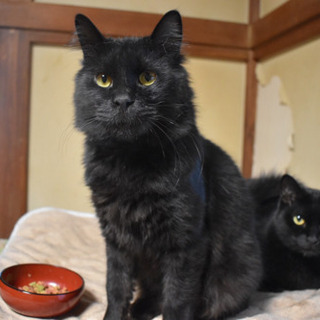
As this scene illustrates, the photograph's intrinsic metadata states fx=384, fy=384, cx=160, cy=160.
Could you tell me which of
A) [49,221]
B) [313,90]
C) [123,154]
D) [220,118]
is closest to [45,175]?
[49,221]

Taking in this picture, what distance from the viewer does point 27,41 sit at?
2197 millimetres

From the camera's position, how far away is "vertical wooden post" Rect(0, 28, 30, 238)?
2.20 metres

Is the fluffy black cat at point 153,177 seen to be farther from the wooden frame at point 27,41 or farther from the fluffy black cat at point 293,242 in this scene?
the wooden frame at point 27,41

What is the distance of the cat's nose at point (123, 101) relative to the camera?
39.2 inches

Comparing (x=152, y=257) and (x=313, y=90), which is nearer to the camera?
(x=152, y=257)

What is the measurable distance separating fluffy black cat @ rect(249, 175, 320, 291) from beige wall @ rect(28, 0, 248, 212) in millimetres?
913

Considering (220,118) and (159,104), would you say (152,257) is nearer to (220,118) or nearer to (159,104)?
(159,104)

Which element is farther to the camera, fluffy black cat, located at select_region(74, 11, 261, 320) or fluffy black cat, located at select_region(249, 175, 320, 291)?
fluffy black cat, located at select_region(249, 175, 320, 291)

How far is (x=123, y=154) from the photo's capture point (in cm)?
114

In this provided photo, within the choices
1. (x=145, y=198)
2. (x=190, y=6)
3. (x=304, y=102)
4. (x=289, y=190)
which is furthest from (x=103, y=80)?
(x=190, y=6)

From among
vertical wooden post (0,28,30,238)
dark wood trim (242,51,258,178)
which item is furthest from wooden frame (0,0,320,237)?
dark wood trim (242,51,258,178)

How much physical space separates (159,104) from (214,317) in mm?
721

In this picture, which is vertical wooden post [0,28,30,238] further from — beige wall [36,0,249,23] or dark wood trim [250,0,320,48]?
dark wood trim [250,0,320,48]

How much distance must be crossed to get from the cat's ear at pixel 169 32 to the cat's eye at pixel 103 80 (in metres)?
0.18
